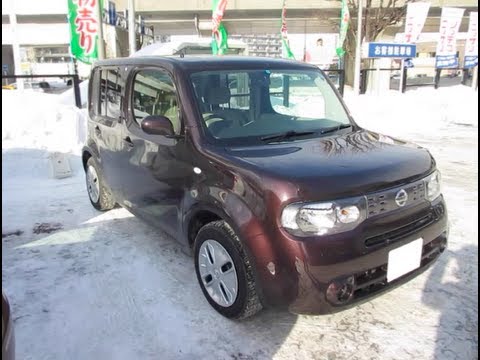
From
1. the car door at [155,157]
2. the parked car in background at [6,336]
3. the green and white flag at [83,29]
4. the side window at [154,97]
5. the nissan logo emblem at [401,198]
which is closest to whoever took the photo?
the parked car in background at [6,336]

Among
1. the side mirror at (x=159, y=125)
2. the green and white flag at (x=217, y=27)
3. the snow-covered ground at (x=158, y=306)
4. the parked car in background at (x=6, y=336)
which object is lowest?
the snow-covered ground at (x=158, y=306)

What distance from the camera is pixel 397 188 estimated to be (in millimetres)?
2521

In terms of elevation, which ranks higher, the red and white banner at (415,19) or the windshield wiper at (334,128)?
the red and white banner at (415,19)

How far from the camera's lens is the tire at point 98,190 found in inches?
184

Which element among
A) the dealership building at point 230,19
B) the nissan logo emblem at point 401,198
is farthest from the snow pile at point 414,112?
the dealership building at point 230,19

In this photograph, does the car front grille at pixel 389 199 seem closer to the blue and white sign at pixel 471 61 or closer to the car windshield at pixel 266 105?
the car windshield at pixel 266 105

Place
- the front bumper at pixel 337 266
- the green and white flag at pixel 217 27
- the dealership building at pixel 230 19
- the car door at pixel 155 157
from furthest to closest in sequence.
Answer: the dealership building at pixel 230 19 → the green and white flag at pixel 217 27 → the car door at pixel 155 157 → the front bumper at pixel 337 266

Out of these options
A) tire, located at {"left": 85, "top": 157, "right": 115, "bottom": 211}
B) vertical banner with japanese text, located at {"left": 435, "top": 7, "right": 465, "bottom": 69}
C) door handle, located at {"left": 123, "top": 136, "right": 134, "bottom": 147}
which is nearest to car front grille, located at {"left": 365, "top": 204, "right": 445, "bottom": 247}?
door handle, located at {"left": 123, "top": 136, "right": 134, "bottom": 147}

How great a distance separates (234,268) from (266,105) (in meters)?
1.44

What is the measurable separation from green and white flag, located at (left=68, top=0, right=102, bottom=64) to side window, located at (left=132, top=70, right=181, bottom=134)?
7.16 m

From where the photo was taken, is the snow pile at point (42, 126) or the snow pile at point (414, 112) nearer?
the snow pile at point (42, 126)

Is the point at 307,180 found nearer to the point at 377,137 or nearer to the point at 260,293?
the point at 260,293

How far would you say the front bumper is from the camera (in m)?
2.27

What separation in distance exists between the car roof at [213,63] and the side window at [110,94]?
230 mm
